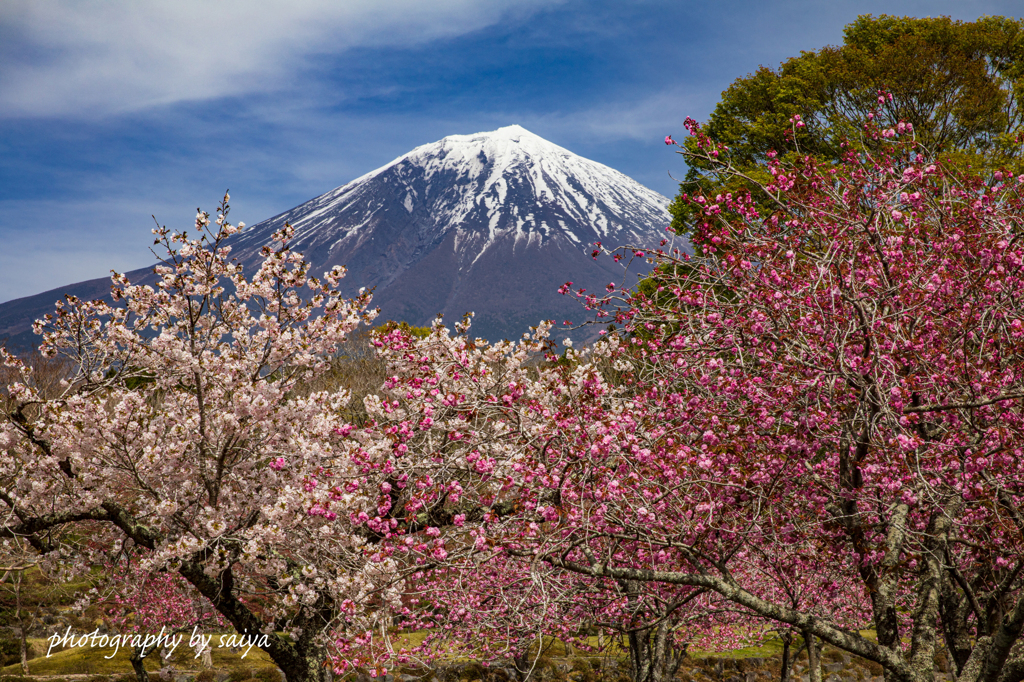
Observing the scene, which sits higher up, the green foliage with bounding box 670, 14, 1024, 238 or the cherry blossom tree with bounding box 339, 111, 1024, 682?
the green foliage with bounding box 670, 14, 1024, 238

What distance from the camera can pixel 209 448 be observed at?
7602 mm

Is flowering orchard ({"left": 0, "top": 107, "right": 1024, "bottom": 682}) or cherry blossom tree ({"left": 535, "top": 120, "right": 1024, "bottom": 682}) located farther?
flowering orchard ({"left": 0, "top": 107, "right": 1024, "bottom": 682})

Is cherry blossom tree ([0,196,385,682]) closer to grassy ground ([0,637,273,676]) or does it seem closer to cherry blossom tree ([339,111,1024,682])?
cherry blossom tree ([339,111,1024,682])

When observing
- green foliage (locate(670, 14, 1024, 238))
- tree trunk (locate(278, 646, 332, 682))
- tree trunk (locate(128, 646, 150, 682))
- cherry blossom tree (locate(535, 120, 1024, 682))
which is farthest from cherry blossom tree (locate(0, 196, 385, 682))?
green foliage (locate(670, 14, 1024, 238))

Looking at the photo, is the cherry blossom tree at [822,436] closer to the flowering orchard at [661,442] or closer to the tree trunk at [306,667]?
the flowering orchard at [661,442]

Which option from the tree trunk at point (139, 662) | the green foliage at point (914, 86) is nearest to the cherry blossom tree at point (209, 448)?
the tree trunk at point (139, 662)

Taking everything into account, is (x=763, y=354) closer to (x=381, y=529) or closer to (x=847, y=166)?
(x=847, y=166)

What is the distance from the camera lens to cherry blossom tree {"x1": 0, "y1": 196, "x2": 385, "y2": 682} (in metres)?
6.99

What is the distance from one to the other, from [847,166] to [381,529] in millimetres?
6919

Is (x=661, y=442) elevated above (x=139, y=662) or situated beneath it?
elevated above

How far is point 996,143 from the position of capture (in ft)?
64.5

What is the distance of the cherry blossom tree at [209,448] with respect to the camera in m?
6.99

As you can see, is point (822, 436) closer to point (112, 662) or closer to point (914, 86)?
point (112, 662)

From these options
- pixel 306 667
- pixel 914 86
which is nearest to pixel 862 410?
pixel 306 667
